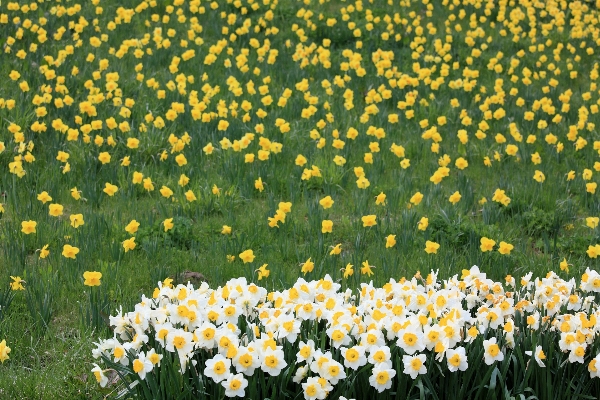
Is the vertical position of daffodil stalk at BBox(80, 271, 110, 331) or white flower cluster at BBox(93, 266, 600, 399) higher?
white flower cluster at BBox(93, 266, 600, 399)

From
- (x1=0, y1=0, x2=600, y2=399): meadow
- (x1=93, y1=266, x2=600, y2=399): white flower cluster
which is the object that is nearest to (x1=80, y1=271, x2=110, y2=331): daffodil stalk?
(x1=0, y1=0, x2=600, y2=399): meadow

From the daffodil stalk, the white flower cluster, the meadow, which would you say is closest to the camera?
the white flower cluster

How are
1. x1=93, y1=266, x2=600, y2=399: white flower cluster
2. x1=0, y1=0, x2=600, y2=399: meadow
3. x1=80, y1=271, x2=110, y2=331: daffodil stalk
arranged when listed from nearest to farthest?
1. x1=93, y1=266, x2=600, y2=399: white flower cluster
2. x1=0, y1=0, x2=600, y2=399: meadow
3. x1=80, y1=271, x2=110, y2=331: daffodil stalk

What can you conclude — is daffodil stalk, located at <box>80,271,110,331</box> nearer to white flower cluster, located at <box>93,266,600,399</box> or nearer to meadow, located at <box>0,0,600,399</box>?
meadow, located at <box>0,0,600,399</box>

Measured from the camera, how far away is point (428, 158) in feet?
20.2

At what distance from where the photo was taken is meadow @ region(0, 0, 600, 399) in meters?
2.86

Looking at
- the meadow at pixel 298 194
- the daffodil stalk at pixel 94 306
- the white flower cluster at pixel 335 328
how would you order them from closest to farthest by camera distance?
1. the white flower cluster at pixel 335 328
2. the meadow at pixel 298 194
3. the daffodil stalk at pixel 94 306

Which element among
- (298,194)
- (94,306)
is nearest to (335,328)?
(94,306)

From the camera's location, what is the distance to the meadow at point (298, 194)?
2859 mm

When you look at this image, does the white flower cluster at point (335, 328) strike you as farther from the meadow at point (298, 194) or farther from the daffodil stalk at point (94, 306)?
the daffodil stalk at point (94, 306)

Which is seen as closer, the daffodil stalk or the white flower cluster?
the white flower cluster

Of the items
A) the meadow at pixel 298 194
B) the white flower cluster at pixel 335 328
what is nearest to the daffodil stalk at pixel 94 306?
the meadow at pixel 298 194

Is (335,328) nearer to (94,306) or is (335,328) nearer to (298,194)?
(94,306)

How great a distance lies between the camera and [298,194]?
523cm
